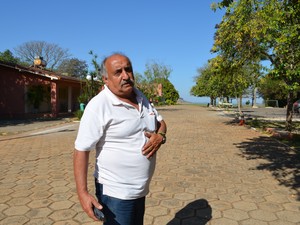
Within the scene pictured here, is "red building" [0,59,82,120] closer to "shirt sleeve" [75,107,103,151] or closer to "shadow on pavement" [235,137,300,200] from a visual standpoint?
"shadow on pavement" [235,137,300,200]

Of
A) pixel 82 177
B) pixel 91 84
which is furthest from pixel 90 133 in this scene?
pixel 91 84

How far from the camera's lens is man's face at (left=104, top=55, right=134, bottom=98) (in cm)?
216

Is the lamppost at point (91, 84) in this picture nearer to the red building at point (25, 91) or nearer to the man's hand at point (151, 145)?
the red building at point (25, 91)

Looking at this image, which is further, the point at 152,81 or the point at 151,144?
the point at 152,81

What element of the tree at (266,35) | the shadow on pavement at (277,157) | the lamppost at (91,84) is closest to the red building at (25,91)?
the lamppost at (91,84)

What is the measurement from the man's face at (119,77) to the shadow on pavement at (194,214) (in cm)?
237

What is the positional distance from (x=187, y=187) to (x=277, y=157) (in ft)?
12.4

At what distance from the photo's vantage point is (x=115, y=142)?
209cm

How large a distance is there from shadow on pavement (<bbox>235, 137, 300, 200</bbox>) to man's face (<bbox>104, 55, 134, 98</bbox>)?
4.00 m

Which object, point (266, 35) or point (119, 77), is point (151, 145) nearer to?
point (119, 77)

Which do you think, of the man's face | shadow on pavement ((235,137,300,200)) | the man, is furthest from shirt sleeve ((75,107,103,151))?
shadow on pavement ((235,137,300,200))

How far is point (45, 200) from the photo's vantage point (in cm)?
466

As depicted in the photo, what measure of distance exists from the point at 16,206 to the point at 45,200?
41cm

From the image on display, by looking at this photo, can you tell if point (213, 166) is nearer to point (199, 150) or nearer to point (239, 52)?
point (199, 150)
